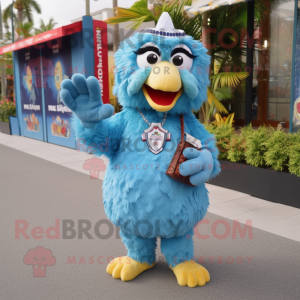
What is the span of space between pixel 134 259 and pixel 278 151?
2.48 m

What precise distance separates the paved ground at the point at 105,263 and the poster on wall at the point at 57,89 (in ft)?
15.9

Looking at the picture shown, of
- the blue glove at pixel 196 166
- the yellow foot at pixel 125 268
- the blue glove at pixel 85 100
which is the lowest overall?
the yellow foot at pixel 125 268

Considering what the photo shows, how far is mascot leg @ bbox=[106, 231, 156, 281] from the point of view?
251cm

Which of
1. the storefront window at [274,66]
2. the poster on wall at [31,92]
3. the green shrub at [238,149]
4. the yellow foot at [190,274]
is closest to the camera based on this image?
the yellow foot at [190,274]

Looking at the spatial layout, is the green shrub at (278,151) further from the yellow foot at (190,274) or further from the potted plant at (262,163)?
the yellow foot at (190,274)

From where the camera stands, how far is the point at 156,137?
2.30 m

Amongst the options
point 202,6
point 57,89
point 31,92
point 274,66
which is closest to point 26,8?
point 31,92

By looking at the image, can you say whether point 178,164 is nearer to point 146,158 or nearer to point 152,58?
point 146,158

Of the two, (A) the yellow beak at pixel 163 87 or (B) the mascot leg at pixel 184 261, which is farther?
(B) the mascot leg at pixel 184 261

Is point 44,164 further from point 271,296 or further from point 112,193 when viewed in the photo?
point 271,296

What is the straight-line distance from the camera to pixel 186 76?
221cm

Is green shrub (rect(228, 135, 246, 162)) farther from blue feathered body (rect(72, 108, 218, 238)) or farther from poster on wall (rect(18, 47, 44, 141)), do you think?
poster on wall (rect(18, 47, 44, 141))

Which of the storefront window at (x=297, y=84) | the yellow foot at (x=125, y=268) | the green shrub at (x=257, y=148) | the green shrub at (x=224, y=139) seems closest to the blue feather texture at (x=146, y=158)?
the yellow foot at (x=125, y=268)

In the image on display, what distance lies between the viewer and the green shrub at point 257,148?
4.47 meters
